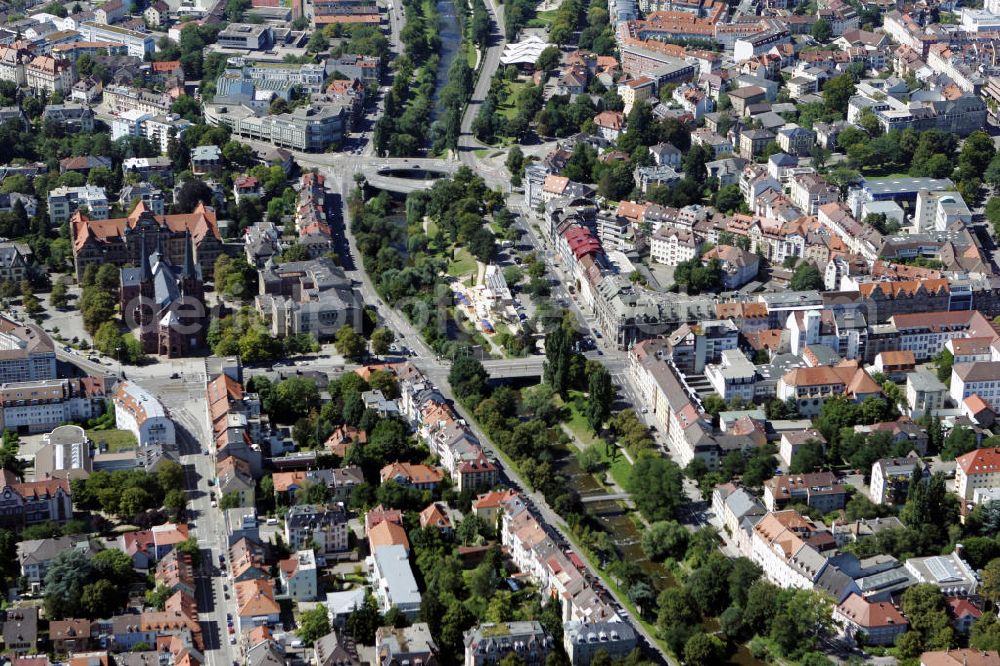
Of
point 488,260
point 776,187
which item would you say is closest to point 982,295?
point 776,187

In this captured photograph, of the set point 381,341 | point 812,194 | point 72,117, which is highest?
point 812,194

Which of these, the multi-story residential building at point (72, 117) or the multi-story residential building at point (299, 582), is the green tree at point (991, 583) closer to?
the multi-story residential building at point (299, 582)

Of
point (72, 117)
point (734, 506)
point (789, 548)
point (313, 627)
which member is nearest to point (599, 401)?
point (734, 506)

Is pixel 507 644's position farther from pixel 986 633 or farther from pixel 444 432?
pixel 986 633

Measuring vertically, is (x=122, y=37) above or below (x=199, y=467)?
above

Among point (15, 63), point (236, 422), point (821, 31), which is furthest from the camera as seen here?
point (821, 31)

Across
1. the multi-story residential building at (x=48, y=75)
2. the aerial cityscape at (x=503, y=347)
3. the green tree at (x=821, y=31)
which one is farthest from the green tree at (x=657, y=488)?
the green tree at (x=821, y=31)
